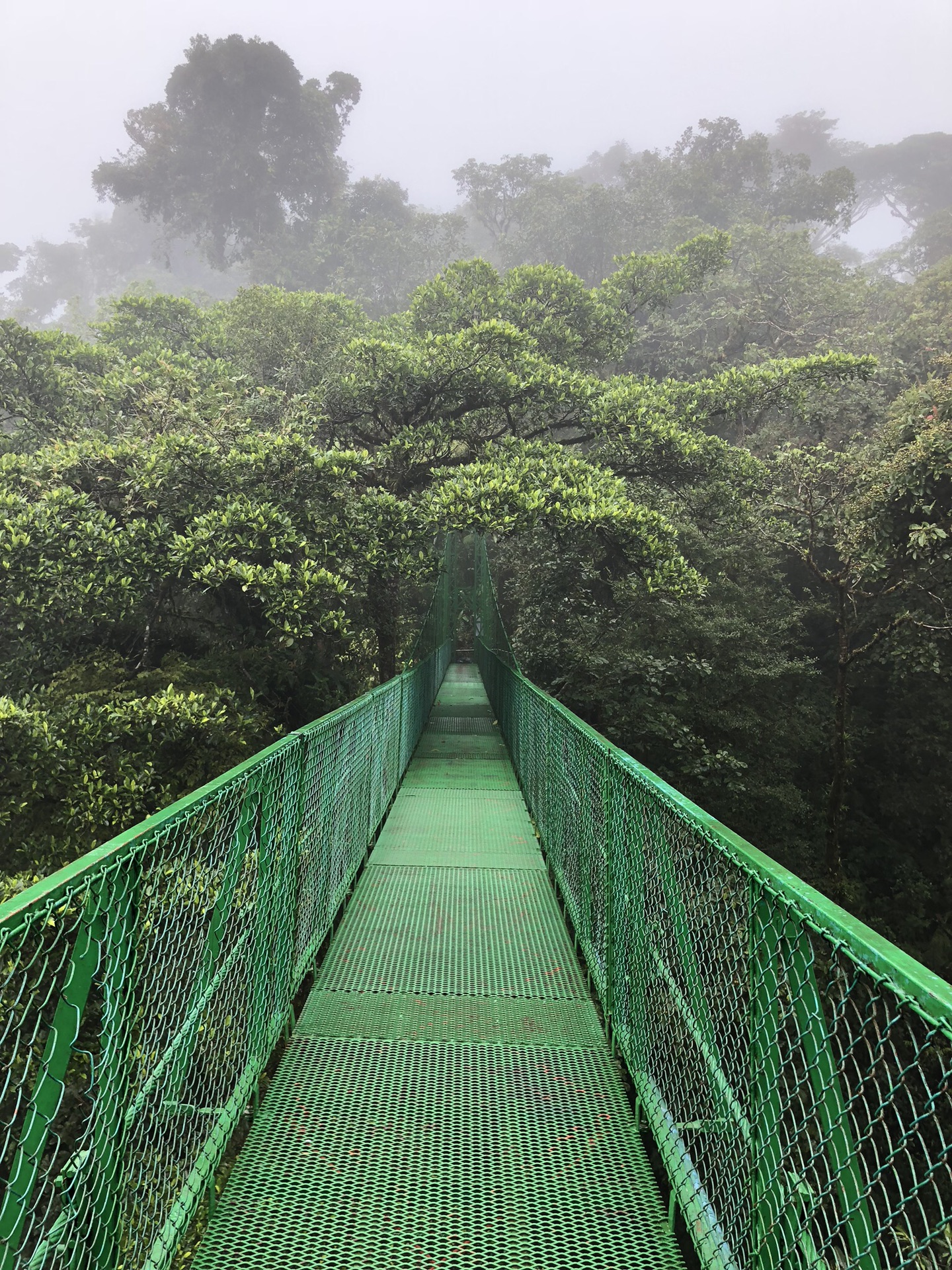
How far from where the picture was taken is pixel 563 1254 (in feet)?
5.40

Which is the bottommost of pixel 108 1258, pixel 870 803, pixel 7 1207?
pixel 870 803

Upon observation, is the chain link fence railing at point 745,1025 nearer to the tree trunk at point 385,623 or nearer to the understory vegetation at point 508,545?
the understory vegetation at point 508,545

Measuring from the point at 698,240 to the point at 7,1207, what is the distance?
16427 millimetres

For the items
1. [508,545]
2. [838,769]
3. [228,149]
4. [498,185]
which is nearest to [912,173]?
[498,185]

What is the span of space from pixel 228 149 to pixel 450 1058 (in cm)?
3752

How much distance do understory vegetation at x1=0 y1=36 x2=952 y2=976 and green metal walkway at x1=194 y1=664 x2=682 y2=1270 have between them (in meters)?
2.48

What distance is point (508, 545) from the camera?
13617 millimetres

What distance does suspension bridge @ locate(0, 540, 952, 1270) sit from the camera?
3.92 ft

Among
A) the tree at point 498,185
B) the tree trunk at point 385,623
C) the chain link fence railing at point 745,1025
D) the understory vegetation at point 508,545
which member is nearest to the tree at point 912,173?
the tree at point 498,185

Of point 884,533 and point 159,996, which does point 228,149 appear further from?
point 159,996

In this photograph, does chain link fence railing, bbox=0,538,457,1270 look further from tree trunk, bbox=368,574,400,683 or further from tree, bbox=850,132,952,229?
tree, bbox=850,132,952,229

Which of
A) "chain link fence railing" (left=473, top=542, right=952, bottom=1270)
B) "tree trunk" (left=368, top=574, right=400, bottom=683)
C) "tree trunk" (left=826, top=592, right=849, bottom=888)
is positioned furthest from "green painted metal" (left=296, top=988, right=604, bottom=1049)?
"tree trunk" (left=826, top=592, right=849, bottom=888)

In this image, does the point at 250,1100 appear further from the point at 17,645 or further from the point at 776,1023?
the point at 17,645

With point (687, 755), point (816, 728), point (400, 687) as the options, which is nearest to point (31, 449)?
point (400, 687)
